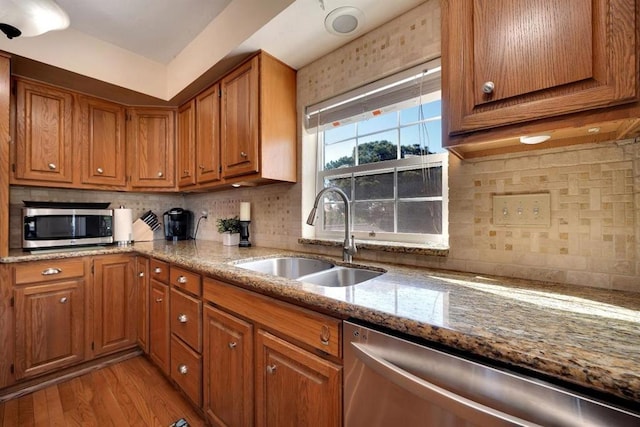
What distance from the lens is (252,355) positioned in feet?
3.72

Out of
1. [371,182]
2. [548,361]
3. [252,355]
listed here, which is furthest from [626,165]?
[252,355]

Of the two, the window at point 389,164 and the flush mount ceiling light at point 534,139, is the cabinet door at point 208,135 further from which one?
the flush mount ceiling light at point 534,139

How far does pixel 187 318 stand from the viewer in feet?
5.11

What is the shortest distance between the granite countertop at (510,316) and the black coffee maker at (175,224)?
6.27ft

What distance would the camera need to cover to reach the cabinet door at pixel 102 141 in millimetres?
2224

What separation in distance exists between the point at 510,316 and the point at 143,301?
2357 millimetres

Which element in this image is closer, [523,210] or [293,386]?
[293,386]

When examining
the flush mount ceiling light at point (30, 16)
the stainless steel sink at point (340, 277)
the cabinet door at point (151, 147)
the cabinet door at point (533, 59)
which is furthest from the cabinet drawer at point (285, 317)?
the cabinet door at point (151, 147)

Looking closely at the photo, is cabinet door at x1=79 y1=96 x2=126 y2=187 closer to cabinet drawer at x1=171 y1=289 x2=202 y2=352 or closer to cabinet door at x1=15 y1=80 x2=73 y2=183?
cabinet door at x1=15 y1=80 x2=73 y2=183

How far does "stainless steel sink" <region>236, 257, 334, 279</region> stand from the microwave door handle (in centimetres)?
89

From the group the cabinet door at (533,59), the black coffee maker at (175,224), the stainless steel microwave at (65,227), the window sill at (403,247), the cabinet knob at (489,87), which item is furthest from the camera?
the black coffee maker at (175,224)

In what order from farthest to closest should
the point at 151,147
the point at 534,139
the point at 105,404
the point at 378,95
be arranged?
the point at 151,147
the point at 105,404
the point at 378,95
the point at 534,139

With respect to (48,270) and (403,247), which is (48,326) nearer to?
(48,270)

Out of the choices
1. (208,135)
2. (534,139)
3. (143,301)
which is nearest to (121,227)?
(143,301)
